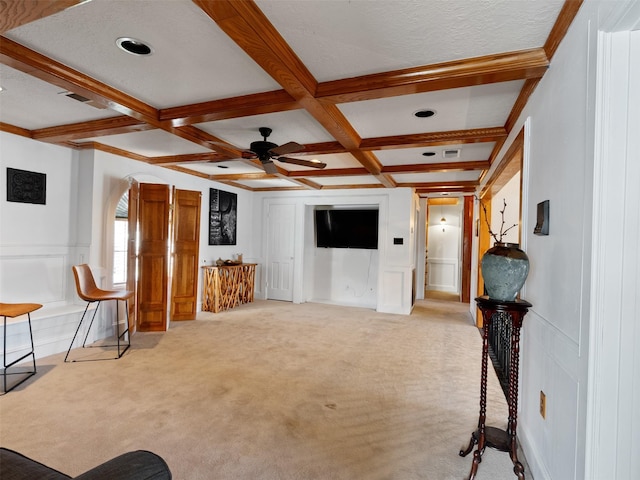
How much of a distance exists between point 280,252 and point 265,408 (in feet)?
15.3

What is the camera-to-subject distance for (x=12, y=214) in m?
3.47

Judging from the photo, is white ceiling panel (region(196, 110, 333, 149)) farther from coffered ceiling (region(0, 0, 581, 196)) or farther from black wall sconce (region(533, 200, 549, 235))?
black wall sconce (region(533, 200, 549, 235))

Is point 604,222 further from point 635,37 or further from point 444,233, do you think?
point 444,233

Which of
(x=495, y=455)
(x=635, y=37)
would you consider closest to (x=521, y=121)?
(x=635, y=37)

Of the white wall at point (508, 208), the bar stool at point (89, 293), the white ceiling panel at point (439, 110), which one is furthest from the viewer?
the white wall at point (508, 208)

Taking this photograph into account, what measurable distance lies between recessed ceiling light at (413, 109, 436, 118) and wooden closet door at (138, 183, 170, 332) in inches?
132

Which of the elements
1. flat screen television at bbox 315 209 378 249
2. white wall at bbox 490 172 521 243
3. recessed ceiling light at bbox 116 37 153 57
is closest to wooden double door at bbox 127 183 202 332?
recessed ceiling light at bbox 116 37 153 57

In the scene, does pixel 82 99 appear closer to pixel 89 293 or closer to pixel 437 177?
pixel 89 293

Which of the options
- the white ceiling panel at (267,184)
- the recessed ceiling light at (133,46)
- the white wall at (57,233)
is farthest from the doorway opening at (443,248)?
the recessed ceiling light at (133,46)

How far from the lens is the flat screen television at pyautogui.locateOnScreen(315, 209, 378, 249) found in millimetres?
6539

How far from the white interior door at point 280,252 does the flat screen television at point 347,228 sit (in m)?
0.62

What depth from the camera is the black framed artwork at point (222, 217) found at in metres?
6.10

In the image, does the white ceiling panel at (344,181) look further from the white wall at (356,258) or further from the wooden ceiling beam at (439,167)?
the wooden ceiling beam at (439,167)

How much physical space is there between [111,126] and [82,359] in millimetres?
2417
